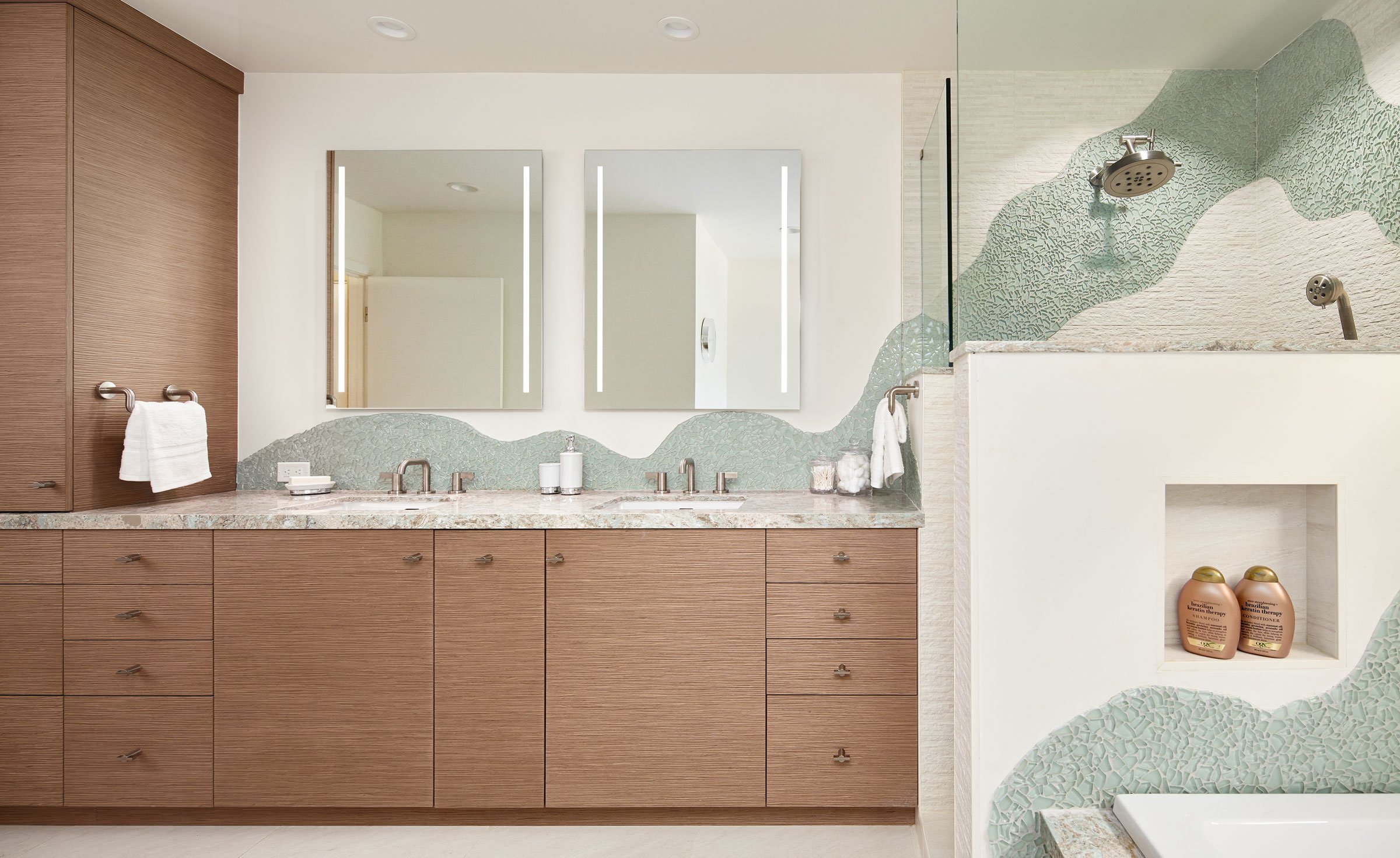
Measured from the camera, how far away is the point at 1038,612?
4.33 feet

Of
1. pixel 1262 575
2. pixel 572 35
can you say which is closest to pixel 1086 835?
pixel 1262 575

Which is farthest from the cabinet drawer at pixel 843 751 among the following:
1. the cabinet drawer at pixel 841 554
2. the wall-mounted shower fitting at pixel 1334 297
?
the wall-mounted shower fitting at pixel 1334 297

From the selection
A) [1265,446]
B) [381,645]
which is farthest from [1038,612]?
[381,645]

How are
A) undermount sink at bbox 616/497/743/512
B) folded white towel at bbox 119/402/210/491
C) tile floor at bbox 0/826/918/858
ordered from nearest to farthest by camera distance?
tile floor at bbox 0/826/918/858, folded white towel at bbox 119/402/210/491, undermount sink at bbox 616/497/743/512

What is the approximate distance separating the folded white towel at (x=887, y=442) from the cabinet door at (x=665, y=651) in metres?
0.47

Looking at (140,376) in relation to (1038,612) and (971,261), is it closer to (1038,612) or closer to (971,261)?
(971,261)

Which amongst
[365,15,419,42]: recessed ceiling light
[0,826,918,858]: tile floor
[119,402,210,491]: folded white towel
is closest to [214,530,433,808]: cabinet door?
[0,826,918,858]: tile floor

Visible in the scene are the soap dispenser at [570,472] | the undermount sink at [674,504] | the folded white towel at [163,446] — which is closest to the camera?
the folded white towel at [163,446]

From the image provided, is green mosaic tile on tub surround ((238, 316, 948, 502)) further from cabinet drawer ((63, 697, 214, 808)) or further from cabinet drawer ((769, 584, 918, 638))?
cabinet drawer ((63, 697, 214, 808))

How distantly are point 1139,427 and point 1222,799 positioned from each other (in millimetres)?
693

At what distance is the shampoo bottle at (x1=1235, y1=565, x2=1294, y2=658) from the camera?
131 centimetres

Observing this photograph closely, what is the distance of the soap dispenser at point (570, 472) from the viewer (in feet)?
7.84

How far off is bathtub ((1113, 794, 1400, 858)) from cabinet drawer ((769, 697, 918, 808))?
2.35ft

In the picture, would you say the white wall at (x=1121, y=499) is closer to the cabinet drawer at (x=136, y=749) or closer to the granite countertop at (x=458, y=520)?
the granite countertop at (x=458, y=520)
